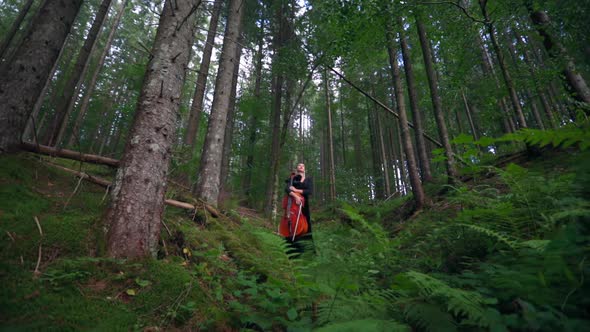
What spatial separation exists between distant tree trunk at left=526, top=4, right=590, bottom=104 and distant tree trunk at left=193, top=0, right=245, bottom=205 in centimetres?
734

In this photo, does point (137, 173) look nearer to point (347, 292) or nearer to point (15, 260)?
point (15, 260)

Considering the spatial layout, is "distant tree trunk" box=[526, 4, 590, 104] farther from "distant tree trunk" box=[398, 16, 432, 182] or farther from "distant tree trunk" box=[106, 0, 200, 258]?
"distant tree trunk" box=[106, 0, 200, 258]

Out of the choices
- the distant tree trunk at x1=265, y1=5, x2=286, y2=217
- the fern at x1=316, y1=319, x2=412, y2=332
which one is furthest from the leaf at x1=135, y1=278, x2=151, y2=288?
the distant tree trunk at x1=265, y1=5, x2=286, y2=217

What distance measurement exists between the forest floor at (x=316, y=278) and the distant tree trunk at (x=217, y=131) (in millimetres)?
2620

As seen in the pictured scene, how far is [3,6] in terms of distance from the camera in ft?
64.2

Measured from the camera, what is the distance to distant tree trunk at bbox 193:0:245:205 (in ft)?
19.7

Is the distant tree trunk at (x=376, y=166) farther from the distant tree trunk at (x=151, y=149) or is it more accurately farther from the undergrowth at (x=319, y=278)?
the distant tree trunk at (x=151, y=149)

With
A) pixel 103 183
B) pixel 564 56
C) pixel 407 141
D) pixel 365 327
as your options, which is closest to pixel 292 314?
pixel 365 327

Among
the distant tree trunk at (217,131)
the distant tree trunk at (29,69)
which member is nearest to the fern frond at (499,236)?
the distant tree trunk at (217,131)

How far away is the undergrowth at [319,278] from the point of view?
1.23 m

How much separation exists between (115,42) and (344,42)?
978 inches

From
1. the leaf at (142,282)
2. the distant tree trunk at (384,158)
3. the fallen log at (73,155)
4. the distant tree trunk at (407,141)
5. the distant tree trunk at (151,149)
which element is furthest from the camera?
the distant tree trunk at (384,158)

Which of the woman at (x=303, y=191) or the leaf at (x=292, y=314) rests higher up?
the woman at (x=303, y=191)

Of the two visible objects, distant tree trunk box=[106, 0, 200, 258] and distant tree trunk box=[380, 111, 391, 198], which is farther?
distant tree trunk box=[380, 111, 391, 198]
